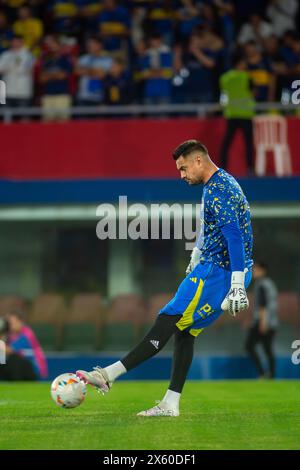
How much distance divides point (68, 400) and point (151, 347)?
0.87m

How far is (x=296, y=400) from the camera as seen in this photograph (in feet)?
40.7

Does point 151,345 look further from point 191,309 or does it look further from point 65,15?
point 65,15

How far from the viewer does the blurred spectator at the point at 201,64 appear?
21656mm

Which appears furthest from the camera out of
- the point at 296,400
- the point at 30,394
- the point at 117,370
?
the point at 30,394

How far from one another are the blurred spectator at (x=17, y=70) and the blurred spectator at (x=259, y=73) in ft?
14.4

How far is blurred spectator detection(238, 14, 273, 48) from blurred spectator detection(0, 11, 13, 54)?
16.3 feet

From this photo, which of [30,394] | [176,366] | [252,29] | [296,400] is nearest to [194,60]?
[252,29]

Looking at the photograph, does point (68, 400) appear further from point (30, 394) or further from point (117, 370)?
point (30, 394)

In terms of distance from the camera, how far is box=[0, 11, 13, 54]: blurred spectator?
23547 mm

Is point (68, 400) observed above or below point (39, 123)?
below

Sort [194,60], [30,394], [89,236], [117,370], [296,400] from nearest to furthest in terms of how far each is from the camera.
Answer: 1. [117,370]
2. [296,400]
3. [30,394]
4. [194,60]
5. [89,236]

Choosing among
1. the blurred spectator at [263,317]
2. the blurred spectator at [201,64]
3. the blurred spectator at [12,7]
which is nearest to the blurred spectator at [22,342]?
the blurred spectator at [263,317]

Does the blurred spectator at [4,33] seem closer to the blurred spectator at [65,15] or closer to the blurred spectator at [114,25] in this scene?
the blurred spectator at [65,15]

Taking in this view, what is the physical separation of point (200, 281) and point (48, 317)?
546 inches
